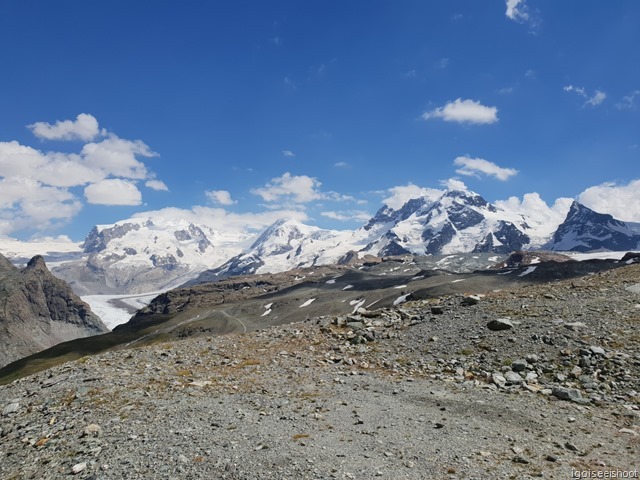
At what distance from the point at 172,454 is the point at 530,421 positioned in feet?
41.8

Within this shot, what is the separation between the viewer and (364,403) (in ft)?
61.7

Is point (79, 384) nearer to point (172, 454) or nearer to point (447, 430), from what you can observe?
point (172, 454)

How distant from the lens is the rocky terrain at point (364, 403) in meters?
13.7

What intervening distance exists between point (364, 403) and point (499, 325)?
11496 mm

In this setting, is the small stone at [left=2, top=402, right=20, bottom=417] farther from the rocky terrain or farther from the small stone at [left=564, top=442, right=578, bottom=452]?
the small stone at [left=564, top=442, right=578, bottom=452]

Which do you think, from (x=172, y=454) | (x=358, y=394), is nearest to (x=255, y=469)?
(x=172, y=454)

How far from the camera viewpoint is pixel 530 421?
53.9 ft

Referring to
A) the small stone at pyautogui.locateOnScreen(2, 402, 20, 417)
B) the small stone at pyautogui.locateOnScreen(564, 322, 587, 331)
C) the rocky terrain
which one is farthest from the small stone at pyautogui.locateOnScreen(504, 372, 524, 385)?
the small stone at pyautogui.locateOnScreen(2, 402, 20, 417)

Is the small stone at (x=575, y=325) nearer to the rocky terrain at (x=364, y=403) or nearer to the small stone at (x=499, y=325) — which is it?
the rocky terrain at (x=364, y=403)

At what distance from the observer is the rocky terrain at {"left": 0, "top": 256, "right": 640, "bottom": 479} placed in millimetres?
13672

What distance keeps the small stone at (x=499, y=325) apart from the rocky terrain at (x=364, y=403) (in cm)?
6

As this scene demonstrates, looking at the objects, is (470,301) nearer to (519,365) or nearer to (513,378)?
(519,365)

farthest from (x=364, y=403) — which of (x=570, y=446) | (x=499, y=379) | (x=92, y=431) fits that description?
(x=92, y=431)

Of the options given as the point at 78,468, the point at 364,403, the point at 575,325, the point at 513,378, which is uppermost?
the point at 575,325
